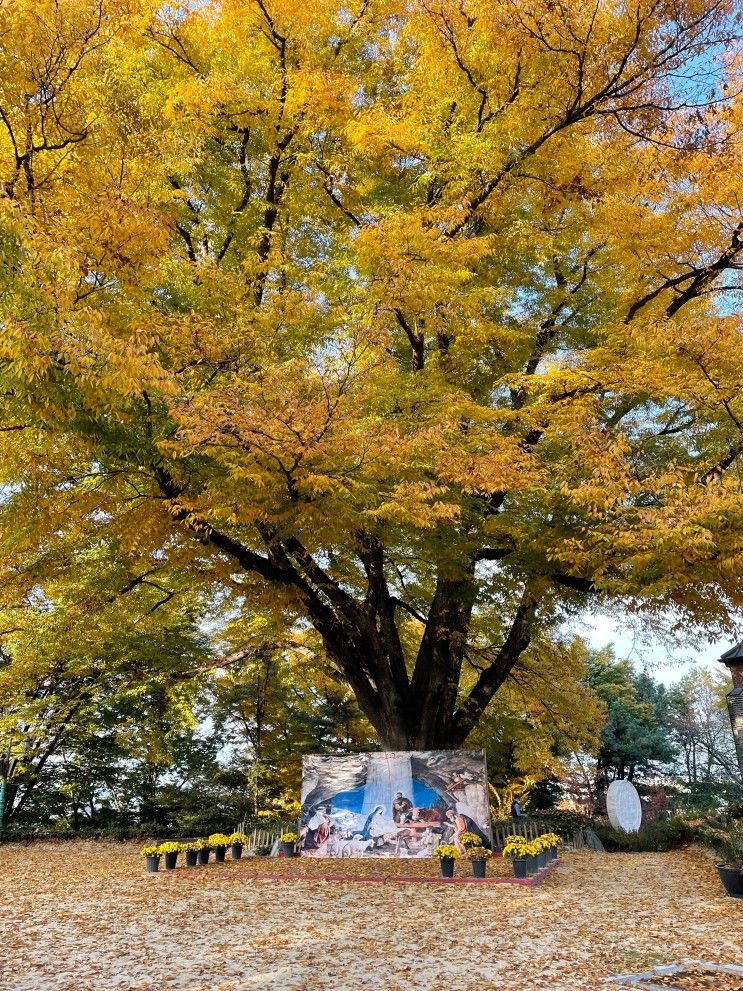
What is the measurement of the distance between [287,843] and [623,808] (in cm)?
946

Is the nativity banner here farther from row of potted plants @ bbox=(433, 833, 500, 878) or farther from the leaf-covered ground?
the leaf-covered ground

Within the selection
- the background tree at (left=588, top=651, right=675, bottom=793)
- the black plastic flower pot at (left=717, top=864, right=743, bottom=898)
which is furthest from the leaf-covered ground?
the background tree at (left=588, top=651, right=675, bottom=793)

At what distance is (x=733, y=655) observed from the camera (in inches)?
762

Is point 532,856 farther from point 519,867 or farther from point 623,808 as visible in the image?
point 623,808

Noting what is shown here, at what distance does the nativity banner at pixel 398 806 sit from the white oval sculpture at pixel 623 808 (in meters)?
9.19

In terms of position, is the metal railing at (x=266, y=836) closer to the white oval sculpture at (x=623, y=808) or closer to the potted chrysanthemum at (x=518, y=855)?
the potted chrysanthemum at (x=518, y=855)

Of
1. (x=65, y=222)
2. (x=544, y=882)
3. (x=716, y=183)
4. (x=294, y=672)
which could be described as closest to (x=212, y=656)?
(x=294, y=672)

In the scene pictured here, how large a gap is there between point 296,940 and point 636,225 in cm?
919

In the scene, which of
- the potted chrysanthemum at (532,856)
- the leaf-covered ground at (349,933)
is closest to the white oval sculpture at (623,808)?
the leaf-covered ground at (349,933)

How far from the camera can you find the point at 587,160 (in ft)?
34.4

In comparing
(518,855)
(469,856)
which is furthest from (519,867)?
(469,856)

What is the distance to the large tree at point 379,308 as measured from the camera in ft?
21.7

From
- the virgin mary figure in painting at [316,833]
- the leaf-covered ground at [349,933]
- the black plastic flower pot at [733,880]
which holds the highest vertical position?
the virgin mary figure in painting at [316,833]

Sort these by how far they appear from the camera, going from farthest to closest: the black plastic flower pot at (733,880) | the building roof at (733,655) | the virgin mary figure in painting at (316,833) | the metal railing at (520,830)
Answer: the building roof at (733,655) → the metal railing at (520,830) → the virgin mary figure in painting at (316,833) → the black plastic flower pot at (733,880)
